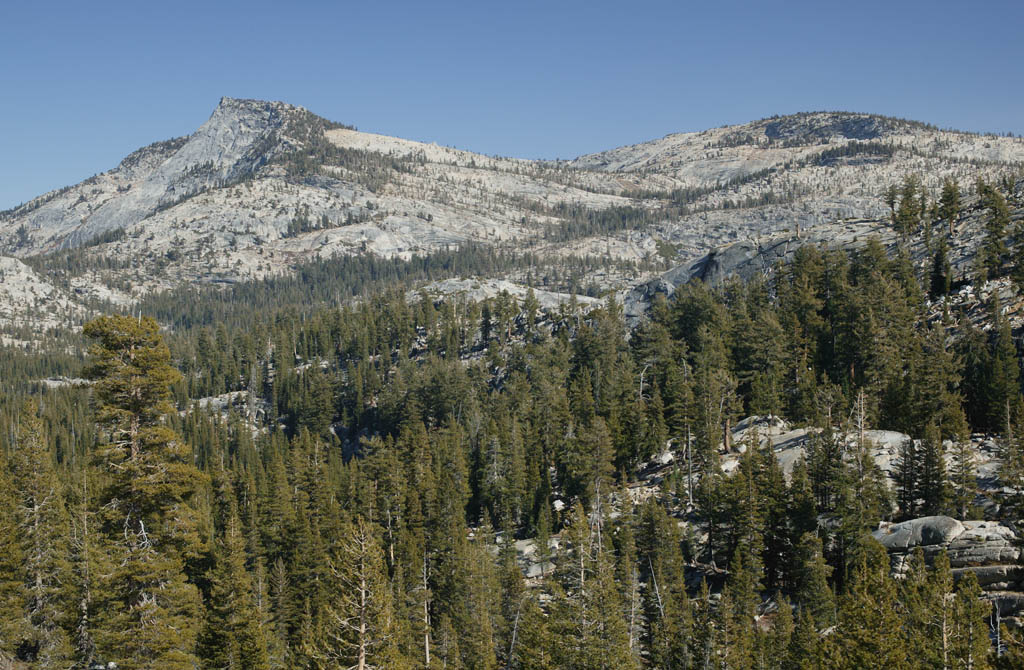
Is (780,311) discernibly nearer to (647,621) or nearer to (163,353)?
(647,621)

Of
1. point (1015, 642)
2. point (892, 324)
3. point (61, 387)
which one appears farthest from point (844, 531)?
point (61, 387)

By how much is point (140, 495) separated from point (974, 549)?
50.2 meters

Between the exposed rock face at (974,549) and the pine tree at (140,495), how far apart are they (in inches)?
1734

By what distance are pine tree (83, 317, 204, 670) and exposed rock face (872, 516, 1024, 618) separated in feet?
144

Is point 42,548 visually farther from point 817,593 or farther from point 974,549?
point 974,549

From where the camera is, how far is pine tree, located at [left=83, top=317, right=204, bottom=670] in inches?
987

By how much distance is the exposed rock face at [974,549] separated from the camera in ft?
148

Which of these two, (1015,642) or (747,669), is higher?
(1015,642)

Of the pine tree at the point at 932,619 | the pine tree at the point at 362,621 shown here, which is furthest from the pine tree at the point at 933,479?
the pine tree at the point at 362,621

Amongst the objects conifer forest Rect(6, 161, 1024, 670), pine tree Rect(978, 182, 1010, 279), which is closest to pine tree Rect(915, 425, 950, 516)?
conifer forest Rect(6, 161, 1024, 670)

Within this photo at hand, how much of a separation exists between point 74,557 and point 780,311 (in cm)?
8857

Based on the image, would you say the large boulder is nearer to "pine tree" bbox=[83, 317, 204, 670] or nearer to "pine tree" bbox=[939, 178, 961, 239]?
"pine tree" bbox=[83, 317, 204, 670]

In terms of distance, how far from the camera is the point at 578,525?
43938 mm

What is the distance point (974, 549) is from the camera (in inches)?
1895
